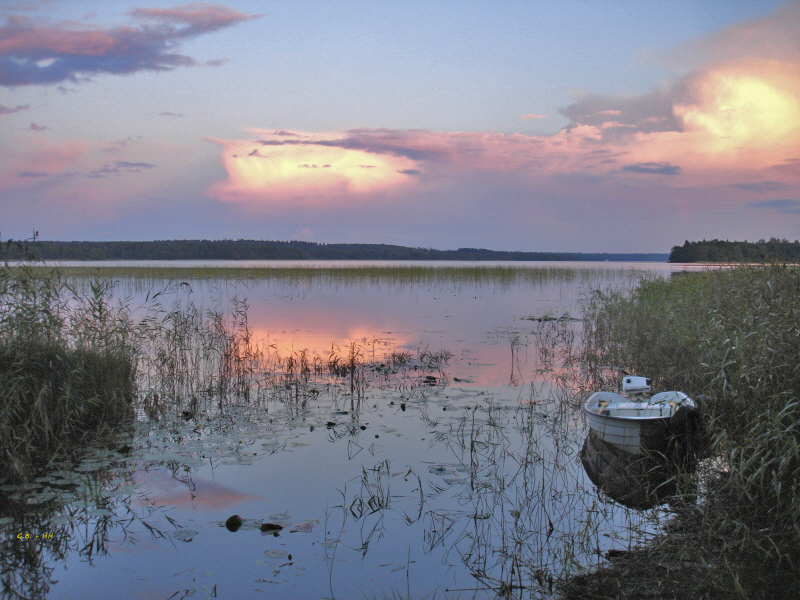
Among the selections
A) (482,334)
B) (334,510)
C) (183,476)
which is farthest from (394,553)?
(482,334)

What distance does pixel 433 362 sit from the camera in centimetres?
1080

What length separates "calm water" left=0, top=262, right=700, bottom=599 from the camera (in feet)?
12.4

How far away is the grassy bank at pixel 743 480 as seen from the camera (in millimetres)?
3387

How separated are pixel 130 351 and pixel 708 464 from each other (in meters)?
7.76

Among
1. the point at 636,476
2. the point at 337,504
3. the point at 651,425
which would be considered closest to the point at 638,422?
the point at 651,425

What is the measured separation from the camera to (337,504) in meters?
4.85

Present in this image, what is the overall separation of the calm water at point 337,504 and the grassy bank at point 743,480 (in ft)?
1.49

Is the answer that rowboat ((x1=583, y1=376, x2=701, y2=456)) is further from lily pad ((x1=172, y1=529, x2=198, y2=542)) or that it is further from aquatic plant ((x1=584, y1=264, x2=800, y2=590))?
lily pad ((x1=172, y1=529, x2=198, y2=542))

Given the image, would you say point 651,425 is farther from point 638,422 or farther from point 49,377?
point 49,377

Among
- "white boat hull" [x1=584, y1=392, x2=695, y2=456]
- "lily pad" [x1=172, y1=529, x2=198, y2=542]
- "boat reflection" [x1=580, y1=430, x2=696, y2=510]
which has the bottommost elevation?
"lily pad" [x1=172, y1=529, x2=198, y2=542]

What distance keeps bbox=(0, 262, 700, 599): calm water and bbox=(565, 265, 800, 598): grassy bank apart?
1.49ft

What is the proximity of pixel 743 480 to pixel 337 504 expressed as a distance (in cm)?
350

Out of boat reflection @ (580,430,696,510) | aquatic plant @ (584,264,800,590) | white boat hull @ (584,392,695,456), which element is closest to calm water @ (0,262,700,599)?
boat reflection @ (580,430,696,510)

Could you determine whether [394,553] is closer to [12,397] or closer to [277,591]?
[277,591]
